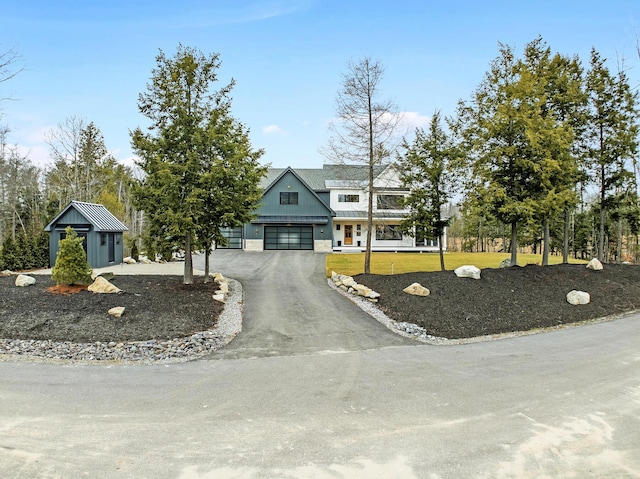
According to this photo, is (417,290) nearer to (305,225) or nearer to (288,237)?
(305,225)

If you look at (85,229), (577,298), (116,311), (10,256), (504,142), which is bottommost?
(577,298)

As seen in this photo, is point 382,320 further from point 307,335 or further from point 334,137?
point 334,137

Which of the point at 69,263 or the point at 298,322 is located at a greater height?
the point at 69,263

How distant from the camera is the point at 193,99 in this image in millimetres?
13812

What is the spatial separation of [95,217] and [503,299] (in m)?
20.4

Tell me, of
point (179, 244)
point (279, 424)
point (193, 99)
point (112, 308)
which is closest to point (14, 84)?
point (193, 99)

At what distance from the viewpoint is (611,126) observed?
697 inches

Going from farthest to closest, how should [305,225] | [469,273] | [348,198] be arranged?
[348,198], [305,225], [469,273]

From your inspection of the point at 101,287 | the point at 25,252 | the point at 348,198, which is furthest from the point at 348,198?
the point at 101,287

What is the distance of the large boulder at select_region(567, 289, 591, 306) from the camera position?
12.6m

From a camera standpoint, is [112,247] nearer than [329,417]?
No

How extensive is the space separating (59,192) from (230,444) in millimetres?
33294

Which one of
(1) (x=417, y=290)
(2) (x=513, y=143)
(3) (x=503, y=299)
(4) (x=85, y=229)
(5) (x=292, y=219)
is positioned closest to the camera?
(3) (x=503, y=299)

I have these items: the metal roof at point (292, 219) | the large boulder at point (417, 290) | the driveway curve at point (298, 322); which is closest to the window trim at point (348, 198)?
the metal roof at point (292, 219)
